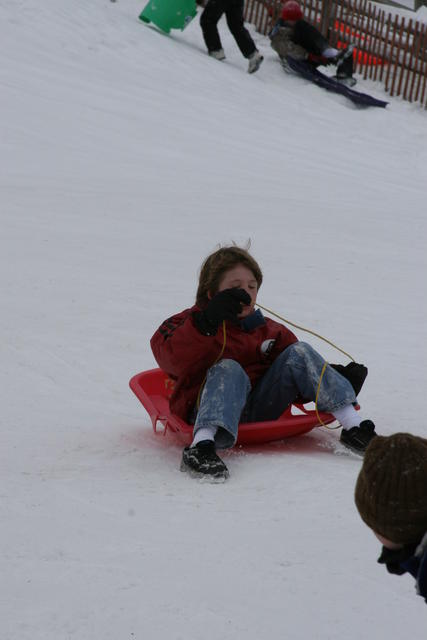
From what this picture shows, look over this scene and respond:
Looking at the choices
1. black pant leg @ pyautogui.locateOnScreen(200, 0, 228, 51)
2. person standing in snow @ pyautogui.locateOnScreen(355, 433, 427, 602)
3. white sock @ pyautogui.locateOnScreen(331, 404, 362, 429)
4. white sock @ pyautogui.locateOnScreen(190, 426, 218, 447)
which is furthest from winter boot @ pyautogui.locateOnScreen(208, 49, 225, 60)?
person standing in snow @ pyautogui.locateOnScreen(355, 433, 427, 602)

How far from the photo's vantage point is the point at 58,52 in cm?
1074

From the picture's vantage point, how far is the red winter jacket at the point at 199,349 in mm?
3084

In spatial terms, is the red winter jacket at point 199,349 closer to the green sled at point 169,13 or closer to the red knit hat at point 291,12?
the red knit hat at point 291,12

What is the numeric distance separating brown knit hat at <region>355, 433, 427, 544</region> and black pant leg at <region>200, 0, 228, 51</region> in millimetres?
10905

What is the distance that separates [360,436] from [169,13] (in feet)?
33.2

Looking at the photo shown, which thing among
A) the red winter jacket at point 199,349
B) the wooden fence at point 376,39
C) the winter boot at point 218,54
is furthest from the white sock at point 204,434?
the wooden fence at point 376,39

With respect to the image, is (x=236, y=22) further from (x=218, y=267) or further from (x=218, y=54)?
(x=218, y=267)

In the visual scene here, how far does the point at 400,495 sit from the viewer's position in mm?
1461

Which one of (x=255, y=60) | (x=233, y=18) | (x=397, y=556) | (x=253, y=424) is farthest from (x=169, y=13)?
(x=397, y=556)

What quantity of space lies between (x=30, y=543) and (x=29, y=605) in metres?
0.32

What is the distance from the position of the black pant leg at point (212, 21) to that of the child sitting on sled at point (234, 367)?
9091 mm

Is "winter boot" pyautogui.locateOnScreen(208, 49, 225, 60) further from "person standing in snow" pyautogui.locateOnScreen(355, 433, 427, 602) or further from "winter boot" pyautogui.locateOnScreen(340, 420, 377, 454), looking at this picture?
"person standing in snow" pyautogui.locateOnScreen(355, 433, 427, 602)

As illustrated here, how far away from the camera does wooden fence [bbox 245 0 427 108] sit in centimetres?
1277

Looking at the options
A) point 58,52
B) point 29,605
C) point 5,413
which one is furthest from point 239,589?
point 58,52
